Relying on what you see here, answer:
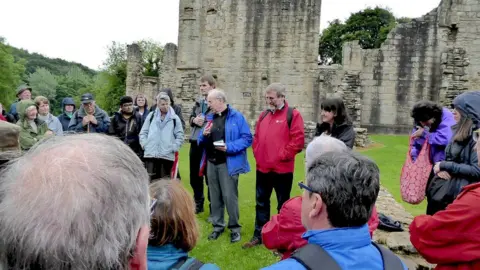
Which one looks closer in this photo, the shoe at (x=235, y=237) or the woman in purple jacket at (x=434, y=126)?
the woman in purple jacket at (x=434, y=126)

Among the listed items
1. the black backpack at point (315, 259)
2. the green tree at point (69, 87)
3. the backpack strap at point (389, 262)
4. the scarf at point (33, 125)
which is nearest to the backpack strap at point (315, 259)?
the black backpack at point (315, 259)

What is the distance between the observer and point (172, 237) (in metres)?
2.19

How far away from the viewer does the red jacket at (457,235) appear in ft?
7.41

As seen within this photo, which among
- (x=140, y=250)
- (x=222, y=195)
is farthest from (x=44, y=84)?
(x=140, y=250)

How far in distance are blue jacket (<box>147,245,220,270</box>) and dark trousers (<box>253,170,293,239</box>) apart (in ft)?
11.3

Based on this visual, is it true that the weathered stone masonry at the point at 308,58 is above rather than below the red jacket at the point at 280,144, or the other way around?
above

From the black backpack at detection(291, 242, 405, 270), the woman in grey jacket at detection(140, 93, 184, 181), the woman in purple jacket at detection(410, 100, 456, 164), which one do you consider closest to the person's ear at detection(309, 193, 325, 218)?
the black backpack at detection(291, 242, 405, 270)

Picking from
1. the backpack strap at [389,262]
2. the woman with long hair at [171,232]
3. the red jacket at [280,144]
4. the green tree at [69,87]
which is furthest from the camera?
the green tree at [69,87]

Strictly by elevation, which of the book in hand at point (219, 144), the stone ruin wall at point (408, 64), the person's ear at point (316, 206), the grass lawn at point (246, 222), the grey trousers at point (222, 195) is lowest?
the grass lawn at point (246, 222)

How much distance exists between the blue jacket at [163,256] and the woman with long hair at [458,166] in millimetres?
2775

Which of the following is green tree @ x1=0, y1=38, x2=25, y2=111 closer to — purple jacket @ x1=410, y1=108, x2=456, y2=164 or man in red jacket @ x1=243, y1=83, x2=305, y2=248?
man in red jacket @ x1=243, y1=83, x2=305, y2=248

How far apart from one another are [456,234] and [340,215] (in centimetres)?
93

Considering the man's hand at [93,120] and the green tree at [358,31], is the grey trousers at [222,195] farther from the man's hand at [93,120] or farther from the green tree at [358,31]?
the green tree at [358,31]

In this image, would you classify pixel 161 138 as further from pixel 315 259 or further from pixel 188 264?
pixel 315 259
